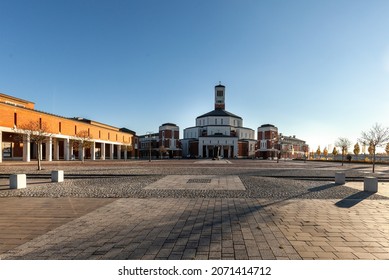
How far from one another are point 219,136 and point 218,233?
77.5m

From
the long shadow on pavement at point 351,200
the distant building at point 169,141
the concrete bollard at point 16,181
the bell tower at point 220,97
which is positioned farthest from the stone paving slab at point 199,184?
the bell tower at point 220,97

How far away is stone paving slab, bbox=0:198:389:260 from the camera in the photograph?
3947mm

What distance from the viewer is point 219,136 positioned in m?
81.8

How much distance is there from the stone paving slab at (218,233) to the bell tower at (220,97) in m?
89.9

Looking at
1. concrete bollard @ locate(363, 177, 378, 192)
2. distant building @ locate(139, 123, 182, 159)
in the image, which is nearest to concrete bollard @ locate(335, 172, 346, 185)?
concrete bollard @ locate(363, 177, 378, 192)

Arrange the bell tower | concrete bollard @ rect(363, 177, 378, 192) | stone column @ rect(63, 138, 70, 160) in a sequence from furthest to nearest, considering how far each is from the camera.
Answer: the bell tower
stone column @ rect(63, 138, 70, 160)
concrete bollard @ rect(363, 177, 378, 192)

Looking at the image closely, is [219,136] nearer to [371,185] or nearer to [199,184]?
[199,184]

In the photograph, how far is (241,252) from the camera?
13.0ft

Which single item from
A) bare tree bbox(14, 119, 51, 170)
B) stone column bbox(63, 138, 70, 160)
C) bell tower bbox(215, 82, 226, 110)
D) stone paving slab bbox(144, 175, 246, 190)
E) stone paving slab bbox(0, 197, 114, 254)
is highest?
bell tower bbox(215, 82, 226, 110)

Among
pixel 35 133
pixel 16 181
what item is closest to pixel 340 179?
pixel 16 181

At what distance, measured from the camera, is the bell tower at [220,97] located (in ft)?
313

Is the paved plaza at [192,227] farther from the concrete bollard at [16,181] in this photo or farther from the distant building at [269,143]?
the distant building at [269,143]

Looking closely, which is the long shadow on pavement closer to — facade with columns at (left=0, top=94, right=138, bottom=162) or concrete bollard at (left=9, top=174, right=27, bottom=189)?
concrete bollard at (left=9, top=174, right=27, bottom=189)
